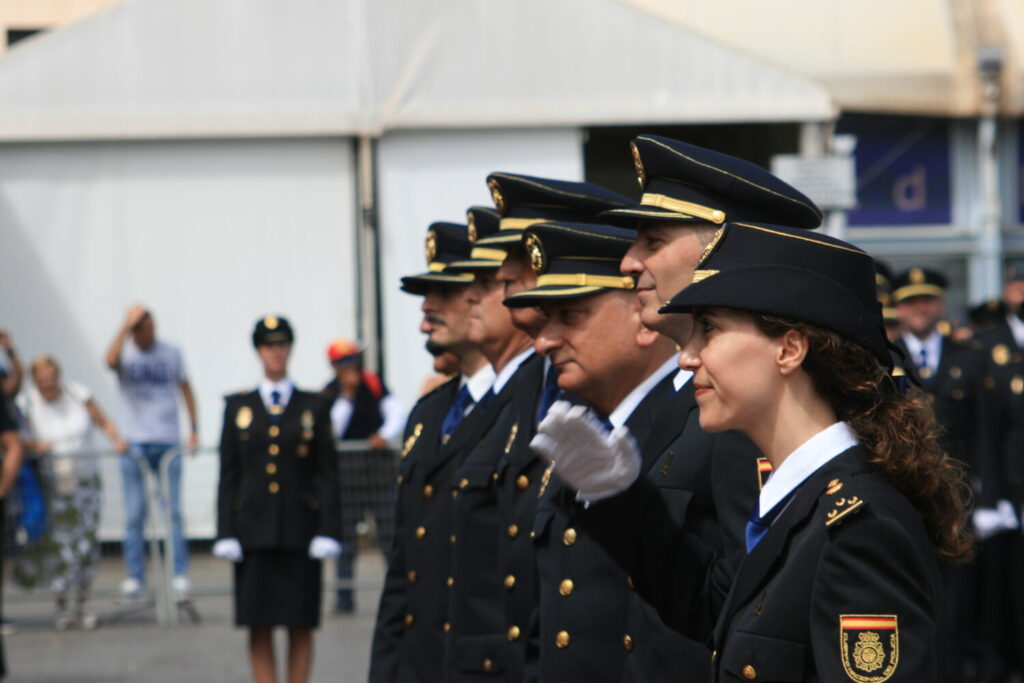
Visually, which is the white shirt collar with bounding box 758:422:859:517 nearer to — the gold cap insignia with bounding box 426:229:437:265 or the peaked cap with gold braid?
the peaked cap with gold braid

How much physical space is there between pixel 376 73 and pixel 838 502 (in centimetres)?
1129

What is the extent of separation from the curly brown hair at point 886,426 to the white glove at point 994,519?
21.9ft

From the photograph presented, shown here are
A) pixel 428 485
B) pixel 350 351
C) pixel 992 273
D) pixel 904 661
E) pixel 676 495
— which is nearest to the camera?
pixel 904 661

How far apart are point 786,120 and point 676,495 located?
1061 centimetres

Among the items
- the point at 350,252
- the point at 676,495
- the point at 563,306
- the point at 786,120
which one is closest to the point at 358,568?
the point at 350,252

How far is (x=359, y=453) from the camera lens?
11.5m

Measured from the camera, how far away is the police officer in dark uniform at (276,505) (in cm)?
845

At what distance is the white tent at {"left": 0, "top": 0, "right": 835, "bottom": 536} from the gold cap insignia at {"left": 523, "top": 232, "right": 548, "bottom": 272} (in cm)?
915

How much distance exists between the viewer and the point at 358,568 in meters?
12.2

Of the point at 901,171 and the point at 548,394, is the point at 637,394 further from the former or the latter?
the point at 901,171

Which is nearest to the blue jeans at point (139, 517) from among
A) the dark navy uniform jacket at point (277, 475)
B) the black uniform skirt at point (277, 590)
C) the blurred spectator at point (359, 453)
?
the blurred spectator at point (359, 453)

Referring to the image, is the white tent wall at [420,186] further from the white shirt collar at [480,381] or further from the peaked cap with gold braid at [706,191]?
the peaked cap with gold braid at [706,191]

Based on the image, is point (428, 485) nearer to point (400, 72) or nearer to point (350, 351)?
point (350, 351)

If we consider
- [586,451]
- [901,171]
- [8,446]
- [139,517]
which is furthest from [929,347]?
[901,171]
